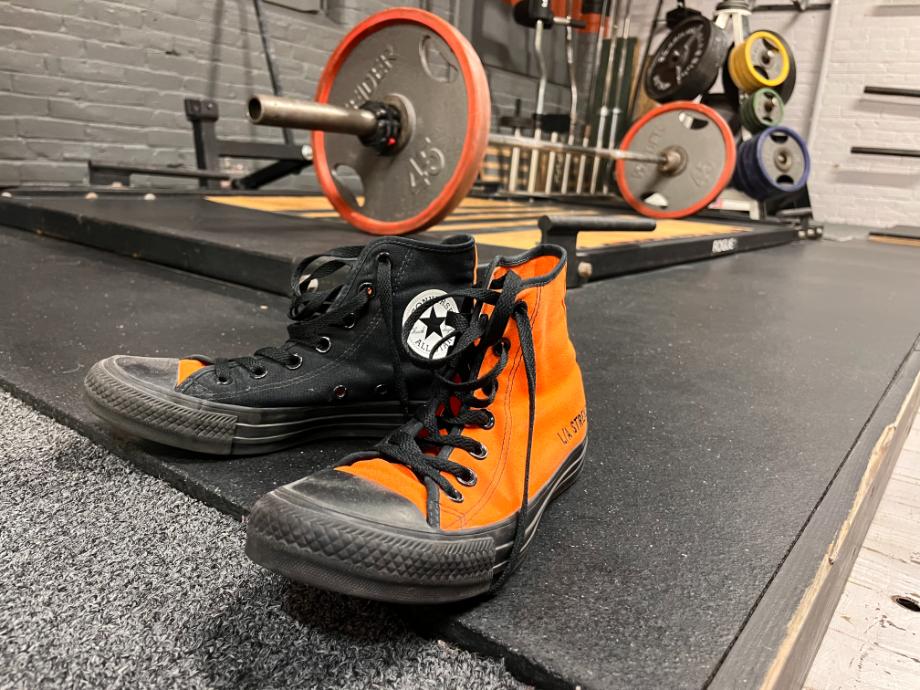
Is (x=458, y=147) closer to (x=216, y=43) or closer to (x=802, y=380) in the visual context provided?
(x=802, y=380)

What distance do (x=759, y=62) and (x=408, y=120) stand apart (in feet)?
11.4

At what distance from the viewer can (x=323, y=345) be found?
706 millimetres

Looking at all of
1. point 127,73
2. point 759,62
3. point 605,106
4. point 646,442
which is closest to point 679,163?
point 759,62

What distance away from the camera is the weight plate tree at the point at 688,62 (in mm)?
3697

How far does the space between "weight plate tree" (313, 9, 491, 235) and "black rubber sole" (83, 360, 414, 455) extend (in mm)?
962

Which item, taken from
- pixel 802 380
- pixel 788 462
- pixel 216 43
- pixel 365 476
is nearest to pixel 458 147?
pixel 802 380

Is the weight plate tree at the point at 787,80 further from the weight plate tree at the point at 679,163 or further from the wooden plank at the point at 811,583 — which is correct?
the wooden plank at the point at 811,583

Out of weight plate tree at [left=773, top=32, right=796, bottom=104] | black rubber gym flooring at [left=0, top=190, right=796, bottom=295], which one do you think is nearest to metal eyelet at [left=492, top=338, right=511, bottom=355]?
black rubber gym flooring at [left=0, top=190, right=796, bottom=295]

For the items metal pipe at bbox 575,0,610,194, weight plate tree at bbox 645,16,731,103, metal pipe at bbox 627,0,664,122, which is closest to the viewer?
weight plate tree at bbox 645,16,731,103

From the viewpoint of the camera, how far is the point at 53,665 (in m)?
0.42

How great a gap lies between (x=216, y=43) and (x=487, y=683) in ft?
11.5

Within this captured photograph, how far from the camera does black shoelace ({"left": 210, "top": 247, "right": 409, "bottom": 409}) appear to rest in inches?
26.5

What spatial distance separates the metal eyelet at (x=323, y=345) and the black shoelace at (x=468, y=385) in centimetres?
14

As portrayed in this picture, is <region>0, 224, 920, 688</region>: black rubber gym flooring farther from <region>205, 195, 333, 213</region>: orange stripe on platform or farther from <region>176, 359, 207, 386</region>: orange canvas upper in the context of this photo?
<region>205, 195, 333, 213</region>: orange stripe on platform
